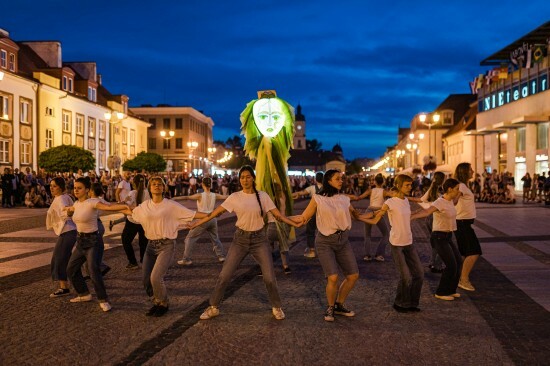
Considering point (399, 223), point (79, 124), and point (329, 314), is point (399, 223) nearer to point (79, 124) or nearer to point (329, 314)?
point (329, 314)

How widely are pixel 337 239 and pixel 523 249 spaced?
713cm

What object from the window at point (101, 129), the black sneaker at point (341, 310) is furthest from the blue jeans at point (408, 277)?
the window at point (101, 129)

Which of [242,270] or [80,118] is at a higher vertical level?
[80,118]

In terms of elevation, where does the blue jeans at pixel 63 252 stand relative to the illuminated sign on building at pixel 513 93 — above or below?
below

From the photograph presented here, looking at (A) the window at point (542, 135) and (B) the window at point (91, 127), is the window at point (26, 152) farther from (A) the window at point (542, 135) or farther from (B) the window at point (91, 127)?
(A) the window at point (542, 135)

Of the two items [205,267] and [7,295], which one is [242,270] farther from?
[7,295]

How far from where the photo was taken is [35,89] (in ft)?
123

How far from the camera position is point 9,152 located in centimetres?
3456

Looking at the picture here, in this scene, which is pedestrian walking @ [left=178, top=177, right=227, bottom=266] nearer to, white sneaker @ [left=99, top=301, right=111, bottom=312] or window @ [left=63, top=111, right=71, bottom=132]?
white sneaker @ [left=99, top=301, right=111, bottom=312]

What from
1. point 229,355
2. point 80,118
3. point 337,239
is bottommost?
point 229,355

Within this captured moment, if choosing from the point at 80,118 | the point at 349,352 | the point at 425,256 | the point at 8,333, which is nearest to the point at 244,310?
the point at 349,352

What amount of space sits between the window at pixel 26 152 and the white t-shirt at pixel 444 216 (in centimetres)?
3299

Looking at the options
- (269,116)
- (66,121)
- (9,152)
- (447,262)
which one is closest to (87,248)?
(447,262)

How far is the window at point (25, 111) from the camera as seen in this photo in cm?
3593
